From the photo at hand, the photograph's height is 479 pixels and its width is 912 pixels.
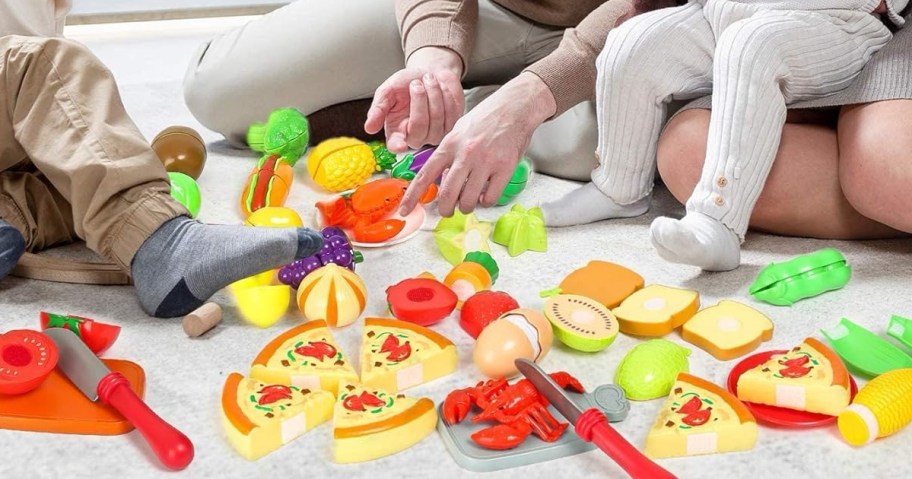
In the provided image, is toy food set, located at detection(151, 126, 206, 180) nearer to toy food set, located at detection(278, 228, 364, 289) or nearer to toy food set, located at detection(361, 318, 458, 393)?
toy food set, located at detection(278, 228, 364, 289)

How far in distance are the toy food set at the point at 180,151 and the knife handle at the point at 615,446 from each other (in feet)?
2.43

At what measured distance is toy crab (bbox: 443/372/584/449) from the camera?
2.38 feet

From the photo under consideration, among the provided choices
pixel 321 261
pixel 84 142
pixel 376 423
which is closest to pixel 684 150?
pixel 321 261

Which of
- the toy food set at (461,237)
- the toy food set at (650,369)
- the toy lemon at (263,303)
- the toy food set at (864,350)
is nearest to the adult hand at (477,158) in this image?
the toy food set at (461,237)

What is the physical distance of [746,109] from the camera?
3.21 ft

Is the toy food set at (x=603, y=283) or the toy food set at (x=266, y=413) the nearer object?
the toy food set at (x=266, y=413)

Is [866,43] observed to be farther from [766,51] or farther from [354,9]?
[354,9]

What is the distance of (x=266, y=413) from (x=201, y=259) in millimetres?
224

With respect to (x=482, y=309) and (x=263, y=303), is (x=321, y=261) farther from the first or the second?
(x=482, y=309)

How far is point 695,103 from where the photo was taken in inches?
43.4

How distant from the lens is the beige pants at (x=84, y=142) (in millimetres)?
941

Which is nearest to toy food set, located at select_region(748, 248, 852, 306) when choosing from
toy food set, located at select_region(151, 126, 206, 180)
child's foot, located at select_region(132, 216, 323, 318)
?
child's foot, located at select_region(132, 216, 323, 318)

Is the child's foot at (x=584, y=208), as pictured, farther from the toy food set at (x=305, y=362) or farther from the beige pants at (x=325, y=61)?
the toy food set at (x=305, y=362)

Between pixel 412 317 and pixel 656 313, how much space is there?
0.75 ft
